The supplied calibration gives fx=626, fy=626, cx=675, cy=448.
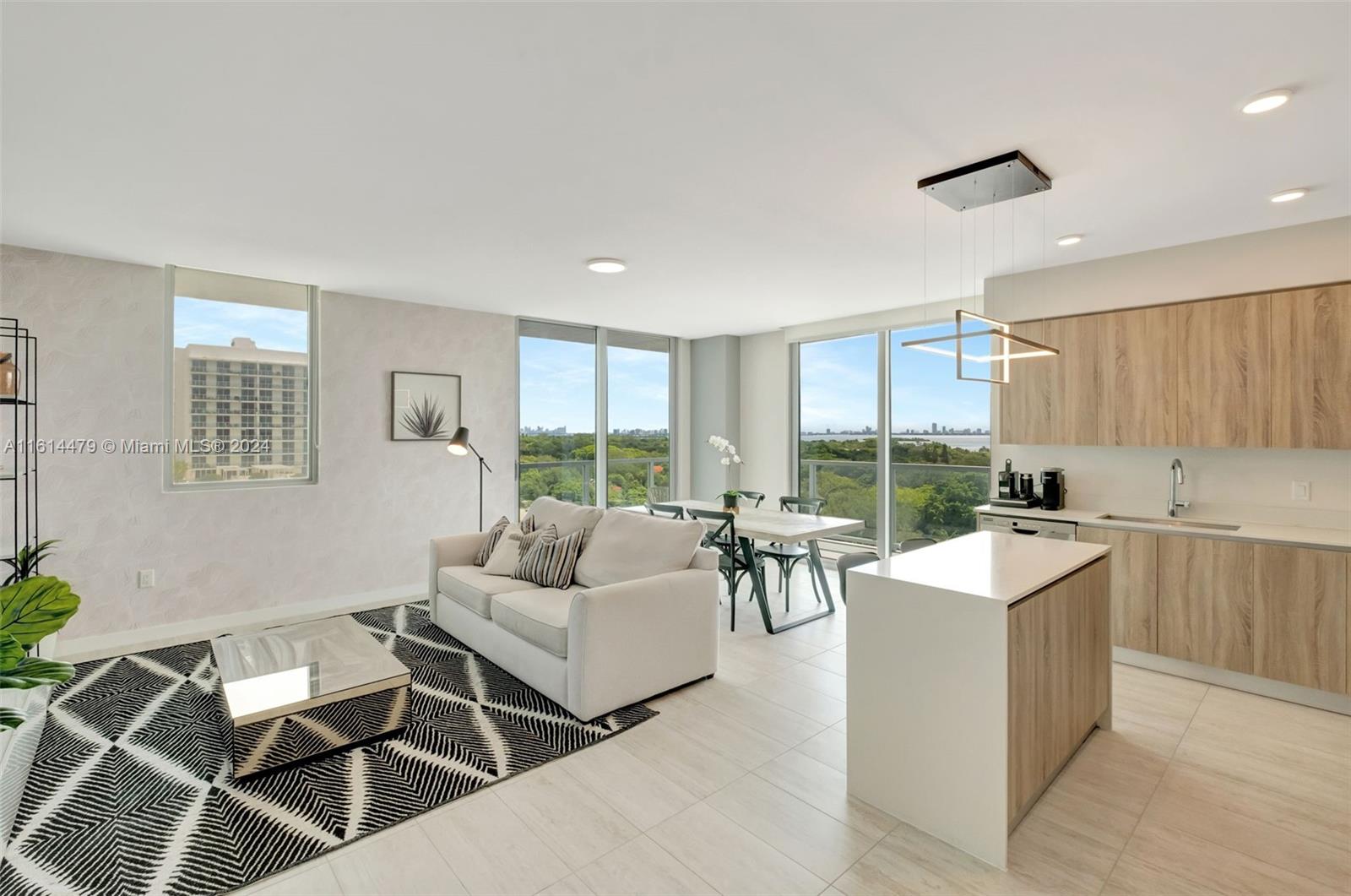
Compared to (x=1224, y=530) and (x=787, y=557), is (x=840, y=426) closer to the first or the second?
(x=787, y=557)

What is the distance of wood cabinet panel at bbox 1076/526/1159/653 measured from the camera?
3557mm

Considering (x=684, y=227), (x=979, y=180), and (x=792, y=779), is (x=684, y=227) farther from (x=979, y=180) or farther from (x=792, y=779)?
(x=792, y=779)

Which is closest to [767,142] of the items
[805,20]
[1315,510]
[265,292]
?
[805,20]

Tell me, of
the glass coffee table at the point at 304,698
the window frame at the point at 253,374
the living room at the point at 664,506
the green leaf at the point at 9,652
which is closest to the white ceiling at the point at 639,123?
the living room at the point at 664,506

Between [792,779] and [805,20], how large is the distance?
262cm

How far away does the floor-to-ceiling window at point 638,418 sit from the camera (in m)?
6.91

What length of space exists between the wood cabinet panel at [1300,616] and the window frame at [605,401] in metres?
4.66

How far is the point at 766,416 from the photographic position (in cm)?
699

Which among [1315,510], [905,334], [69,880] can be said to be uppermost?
[905,334]

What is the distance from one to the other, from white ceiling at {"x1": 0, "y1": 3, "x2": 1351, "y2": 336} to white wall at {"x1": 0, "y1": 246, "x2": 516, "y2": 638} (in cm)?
47

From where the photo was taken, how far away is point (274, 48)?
5.95 feet

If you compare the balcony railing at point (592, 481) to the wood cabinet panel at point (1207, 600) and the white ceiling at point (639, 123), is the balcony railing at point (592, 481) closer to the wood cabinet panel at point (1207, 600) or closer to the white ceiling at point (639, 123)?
the white ceiling at point (639, 123)

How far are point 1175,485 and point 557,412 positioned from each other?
16.6 feet

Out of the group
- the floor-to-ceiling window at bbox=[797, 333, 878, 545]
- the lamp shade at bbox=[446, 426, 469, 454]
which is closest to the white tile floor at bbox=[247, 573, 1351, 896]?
the lamp shade at bbox=[446, 426, 469, 454]
